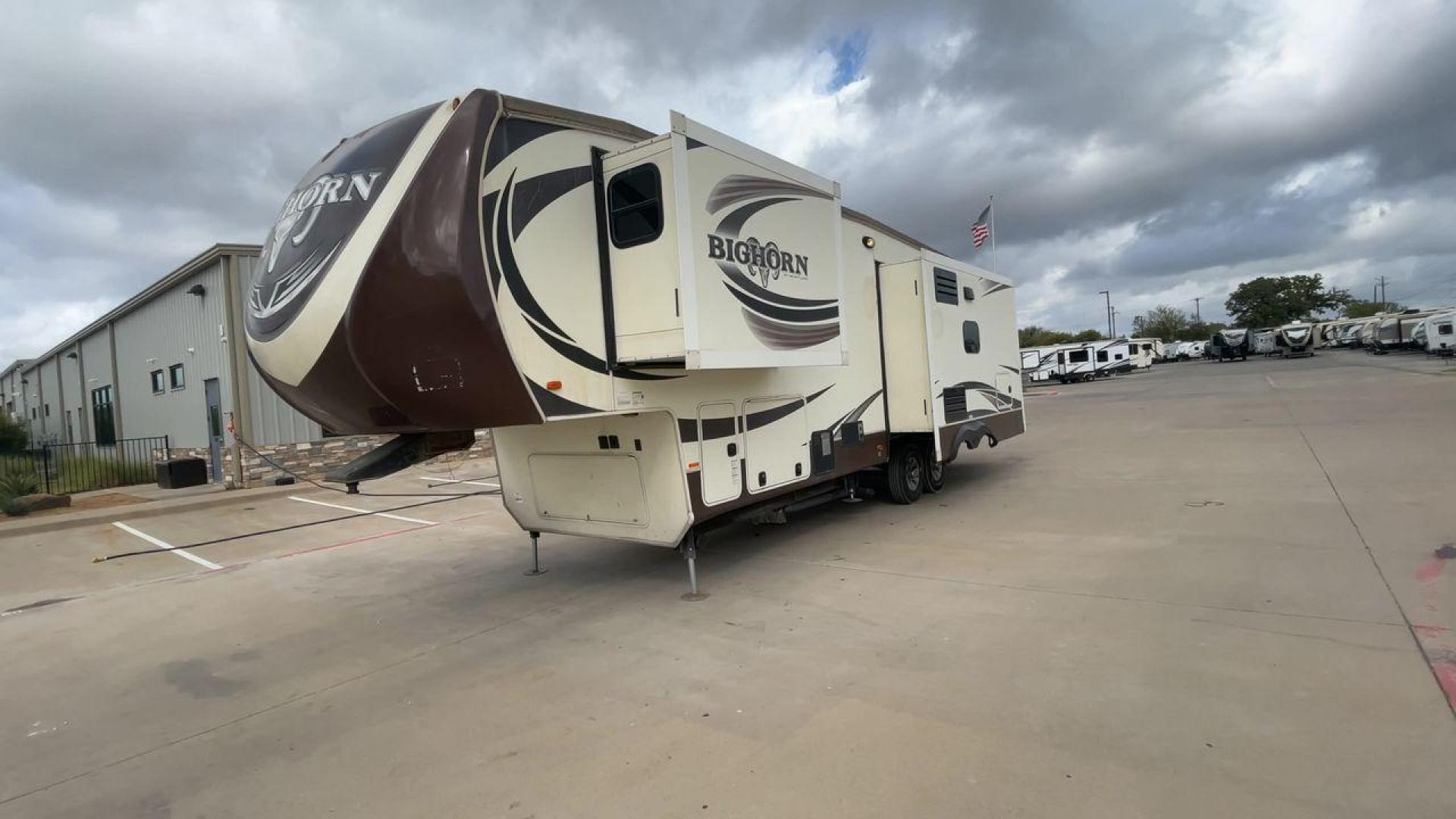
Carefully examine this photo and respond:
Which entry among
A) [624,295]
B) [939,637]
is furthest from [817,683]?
[624,295]

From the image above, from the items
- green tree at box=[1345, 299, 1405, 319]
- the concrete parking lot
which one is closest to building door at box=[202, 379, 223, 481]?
the concrete parking lot

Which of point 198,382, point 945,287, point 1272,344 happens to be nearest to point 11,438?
point 198,382

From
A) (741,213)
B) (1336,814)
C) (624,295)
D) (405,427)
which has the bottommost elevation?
(1336,814)

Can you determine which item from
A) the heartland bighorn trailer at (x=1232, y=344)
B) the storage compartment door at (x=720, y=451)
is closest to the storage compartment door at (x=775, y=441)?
the storage compartment door at (x=720, y=451)

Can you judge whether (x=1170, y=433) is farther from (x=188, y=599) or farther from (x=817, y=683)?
(x=188, y=599)

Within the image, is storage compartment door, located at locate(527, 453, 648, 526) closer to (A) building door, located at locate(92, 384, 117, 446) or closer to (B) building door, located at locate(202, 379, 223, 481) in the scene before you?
(B) building door, located at locate(202, 379, 223, 481)

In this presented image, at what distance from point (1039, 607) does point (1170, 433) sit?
1146 centimetres

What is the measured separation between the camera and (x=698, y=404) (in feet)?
18.8

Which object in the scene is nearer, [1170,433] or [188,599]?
[188,599]

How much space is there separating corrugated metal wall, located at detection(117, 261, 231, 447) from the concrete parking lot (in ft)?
29.4

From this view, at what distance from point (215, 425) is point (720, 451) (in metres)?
15.8

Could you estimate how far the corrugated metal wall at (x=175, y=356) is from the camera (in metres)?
16.3

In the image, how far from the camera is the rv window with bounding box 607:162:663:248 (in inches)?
198

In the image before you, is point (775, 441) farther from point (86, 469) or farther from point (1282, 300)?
point (1282, 300)
